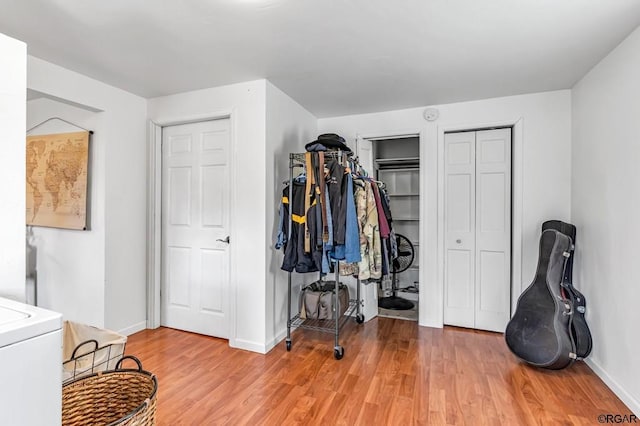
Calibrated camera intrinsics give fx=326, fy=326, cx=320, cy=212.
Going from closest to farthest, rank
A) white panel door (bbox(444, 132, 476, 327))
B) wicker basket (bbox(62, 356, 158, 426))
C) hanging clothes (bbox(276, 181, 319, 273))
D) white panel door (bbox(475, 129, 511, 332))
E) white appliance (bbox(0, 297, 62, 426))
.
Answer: white appliance (bbox(0, 297, 62, 426)), wicker basket (bbox(62, 356, 158, 426)), hanging clothes (bbox(276, 181, 319, 273)), white panel door (bbox(475, 129, 511, 332)), white panel door (bbox(444, 132, 476, 327))

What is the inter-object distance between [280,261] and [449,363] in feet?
5.20

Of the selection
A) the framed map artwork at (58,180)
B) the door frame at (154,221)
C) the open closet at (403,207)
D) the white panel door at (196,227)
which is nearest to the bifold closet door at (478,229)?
the open closet at (403,207)

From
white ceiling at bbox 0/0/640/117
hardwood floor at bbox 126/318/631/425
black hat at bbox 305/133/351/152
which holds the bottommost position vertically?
hardwood floor at bbox 126/318/631/425

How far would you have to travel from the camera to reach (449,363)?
251 cm

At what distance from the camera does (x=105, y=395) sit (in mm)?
1335

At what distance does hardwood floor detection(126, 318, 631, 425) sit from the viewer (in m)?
1.85

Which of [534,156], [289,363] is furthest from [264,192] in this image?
[534,156]

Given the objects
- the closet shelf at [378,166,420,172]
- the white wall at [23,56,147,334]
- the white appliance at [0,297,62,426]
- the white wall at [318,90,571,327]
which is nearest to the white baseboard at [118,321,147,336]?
the white wall at [23,56,147,334]

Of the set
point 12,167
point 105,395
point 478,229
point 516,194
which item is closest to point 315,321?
point 478,229

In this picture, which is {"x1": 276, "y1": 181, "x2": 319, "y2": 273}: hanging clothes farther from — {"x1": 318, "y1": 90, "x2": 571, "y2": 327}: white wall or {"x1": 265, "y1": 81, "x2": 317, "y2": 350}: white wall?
{"x1": 318, "y1": 90, "x2": 571, "y2": 327}: white wall

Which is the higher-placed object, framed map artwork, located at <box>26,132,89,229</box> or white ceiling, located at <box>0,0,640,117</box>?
white ceiling, located at <box>0,0,640,117</box>

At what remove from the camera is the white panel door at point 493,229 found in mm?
3139

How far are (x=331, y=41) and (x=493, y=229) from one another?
2.34 m

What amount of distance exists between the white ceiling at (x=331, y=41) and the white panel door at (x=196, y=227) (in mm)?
504
